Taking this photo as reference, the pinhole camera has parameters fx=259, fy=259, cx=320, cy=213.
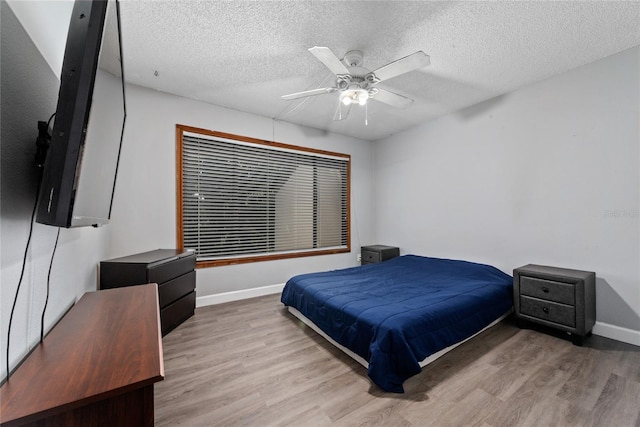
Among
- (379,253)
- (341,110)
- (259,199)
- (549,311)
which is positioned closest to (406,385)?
(549,311)

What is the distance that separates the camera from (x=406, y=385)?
1.75 metres

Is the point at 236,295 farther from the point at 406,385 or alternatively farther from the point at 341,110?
the point at 341,110

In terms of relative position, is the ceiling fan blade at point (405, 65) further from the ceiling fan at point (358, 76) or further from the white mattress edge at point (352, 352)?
the white mattress edge at point (352, 352)

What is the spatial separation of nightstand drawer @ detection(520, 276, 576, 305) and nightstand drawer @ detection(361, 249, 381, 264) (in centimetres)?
199

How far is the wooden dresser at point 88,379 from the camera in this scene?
2.27ft

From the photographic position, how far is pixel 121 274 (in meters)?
2.25

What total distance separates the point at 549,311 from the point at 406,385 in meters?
1.64

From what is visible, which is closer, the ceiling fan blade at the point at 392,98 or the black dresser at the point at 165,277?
the black dresser at the point at 165,277

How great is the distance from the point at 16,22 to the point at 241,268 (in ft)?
9.87

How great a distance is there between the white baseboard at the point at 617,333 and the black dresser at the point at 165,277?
403cm

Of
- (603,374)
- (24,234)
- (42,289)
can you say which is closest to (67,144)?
(24,234)

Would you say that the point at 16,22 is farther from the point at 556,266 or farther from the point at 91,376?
the point at 556,266

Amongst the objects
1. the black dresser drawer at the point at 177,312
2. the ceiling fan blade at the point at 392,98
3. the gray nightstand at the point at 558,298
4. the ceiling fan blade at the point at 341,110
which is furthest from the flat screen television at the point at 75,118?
the gray nightstand at the point at 558,298

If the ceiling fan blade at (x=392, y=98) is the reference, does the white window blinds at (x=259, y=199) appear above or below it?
below
